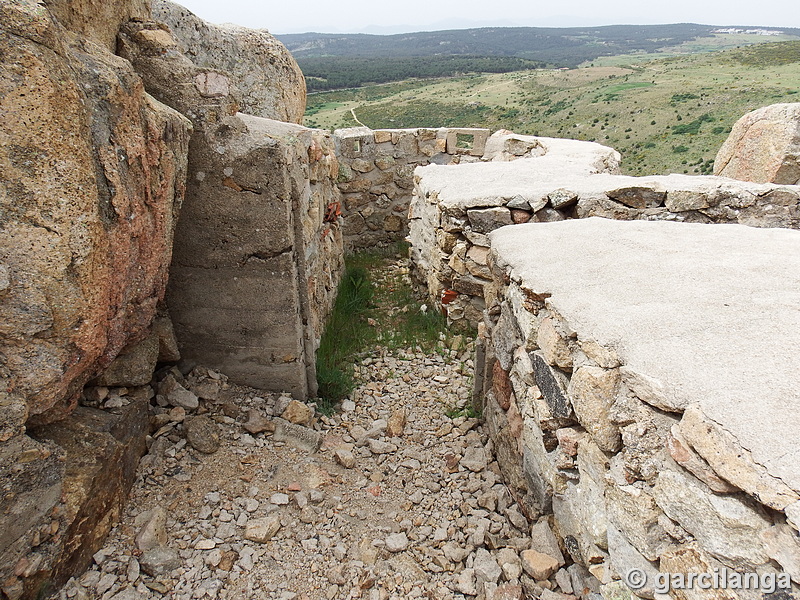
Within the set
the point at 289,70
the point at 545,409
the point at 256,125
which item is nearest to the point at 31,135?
the point at 256,125

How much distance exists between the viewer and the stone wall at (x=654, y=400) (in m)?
1.14

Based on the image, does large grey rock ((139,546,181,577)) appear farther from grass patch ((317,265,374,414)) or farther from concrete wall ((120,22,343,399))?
grass patch ((317,265,374,414))

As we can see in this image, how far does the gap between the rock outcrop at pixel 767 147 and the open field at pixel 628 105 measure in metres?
7.71

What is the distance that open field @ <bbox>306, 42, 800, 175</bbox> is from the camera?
1531cm

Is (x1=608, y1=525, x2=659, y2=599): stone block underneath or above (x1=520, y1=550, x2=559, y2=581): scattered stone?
above

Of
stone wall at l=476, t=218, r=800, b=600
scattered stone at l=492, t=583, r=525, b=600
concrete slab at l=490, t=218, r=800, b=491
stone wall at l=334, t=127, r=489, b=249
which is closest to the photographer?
stone wall at l=476, t=218, r=800, b=600

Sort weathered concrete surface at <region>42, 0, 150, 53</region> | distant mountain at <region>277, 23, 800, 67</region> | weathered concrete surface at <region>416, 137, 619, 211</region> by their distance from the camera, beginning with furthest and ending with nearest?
distant mountain at <region>277, 23, 800, 67</region> < weathered concrete surface at <region>416, 137, 619, 211</region> < weathered concrete surface at <region>42, 0, 150, 53</region>

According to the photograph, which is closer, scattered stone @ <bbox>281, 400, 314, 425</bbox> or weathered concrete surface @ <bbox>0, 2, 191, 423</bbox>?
weathered concrete surface @ <bbox>0, 2, 191, 423</bbox>

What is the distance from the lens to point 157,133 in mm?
2029

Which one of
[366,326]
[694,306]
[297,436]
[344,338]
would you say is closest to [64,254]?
[297,436]

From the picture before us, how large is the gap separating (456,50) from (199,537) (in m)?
95.6

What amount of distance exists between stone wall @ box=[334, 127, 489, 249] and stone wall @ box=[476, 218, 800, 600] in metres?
4.08

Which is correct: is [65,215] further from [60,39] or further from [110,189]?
[60,39]

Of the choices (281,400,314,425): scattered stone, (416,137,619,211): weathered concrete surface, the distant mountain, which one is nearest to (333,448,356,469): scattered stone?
(281,400,314,425): scattered stone
